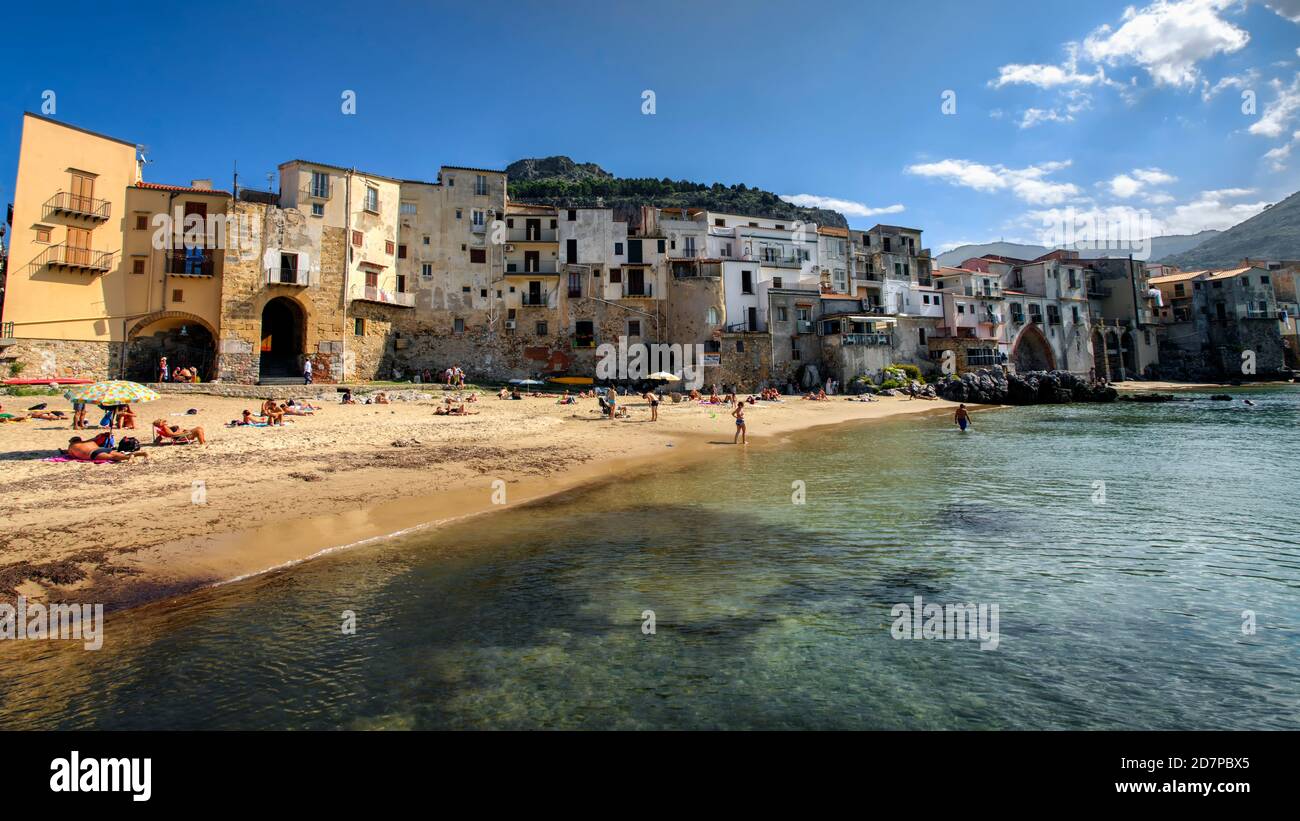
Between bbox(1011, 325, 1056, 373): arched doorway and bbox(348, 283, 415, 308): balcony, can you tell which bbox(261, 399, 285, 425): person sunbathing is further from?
bbox(1011, 325, 1056, 373): arched doorway

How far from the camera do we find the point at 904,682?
6.69 m

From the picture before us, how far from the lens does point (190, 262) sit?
3991 cm

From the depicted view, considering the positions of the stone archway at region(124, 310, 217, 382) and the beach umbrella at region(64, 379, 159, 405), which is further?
the stone archway at region(124, 310, 217, 382)

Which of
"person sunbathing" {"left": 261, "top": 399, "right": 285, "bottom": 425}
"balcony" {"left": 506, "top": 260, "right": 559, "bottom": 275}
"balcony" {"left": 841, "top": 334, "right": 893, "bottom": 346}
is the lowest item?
"person sunbathing" {"left": 261, "top": 399, "right": 285, "bottom": 425}

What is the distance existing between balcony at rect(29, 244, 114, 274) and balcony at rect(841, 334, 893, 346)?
60.0 m

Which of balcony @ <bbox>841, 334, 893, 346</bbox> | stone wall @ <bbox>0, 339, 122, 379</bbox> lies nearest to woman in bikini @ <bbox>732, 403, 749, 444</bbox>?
balcony @ <bbox>841, 334, 893, 346</bbox>

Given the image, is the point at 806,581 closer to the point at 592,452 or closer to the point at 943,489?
the point at 943,489

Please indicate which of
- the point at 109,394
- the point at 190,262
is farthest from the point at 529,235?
the point at 109,394

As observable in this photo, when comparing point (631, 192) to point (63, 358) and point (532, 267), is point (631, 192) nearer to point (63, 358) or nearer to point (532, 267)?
point (532, 267)

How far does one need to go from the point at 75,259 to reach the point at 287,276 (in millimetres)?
11221

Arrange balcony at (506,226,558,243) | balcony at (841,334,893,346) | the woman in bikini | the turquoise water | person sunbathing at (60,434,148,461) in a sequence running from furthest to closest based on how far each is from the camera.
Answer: balcony at (841,334,893,346)
balcony at (506,226,558,243)
the woman in bikini
person sunbathing at (60,434,148,461)
the turquoise water

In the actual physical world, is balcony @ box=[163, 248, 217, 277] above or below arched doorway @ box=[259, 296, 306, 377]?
above

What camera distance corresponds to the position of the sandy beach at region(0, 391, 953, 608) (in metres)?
9.62
